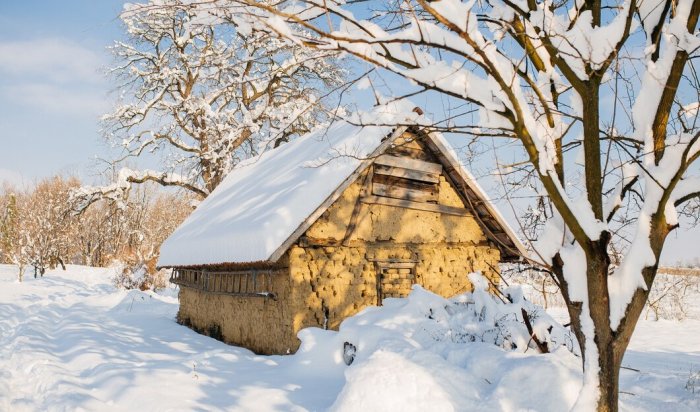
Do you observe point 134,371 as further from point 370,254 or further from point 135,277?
point 135,277

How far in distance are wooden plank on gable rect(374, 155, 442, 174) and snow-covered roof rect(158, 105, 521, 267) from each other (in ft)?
1.57

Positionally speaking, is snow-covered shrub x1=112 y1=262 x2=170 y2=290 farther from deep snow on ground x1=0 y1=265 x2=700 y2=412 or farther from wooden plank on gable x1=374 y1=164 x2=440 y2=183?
wooden plank on gable x1=374 y1=164 x2=440 y2=183

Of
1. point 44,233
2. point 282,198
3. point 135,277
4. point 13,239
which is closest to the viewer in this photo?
point 282,198

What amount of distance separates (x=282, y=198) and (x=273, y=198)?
0.70 m

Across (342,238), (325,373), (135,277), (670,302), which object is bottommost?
(670,302)

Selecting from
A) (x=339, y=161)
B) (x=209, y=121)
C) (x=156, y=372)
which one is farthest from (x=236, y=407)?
(x=209, y=121)

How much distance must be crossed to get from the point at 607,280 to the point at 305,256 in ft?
18.7

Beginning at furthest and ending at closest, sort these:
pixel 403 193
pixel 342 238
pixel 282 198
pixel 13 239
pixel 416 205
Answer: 1. pixel 13 239
2. pixel 416 205
3. pixel 403 193
4. pixel 282 198
5. pixel 342 238

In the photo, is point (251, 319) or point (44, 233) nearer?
point (251, 319)

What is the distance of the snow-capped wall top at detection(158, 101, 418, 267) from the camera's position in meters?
8.31

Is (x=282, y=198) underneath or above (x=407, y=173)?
underneath

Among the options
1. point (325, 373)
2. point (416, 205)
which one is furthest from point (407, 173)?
point (325, 373)

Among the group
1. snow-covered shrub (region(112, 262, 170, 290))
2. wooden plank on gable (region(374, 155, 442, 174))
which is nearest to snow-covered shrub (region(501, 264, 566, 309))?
wooden plank on gable (region(374, 155, 442, 174))

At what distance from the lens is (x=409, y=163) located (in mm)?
10133
